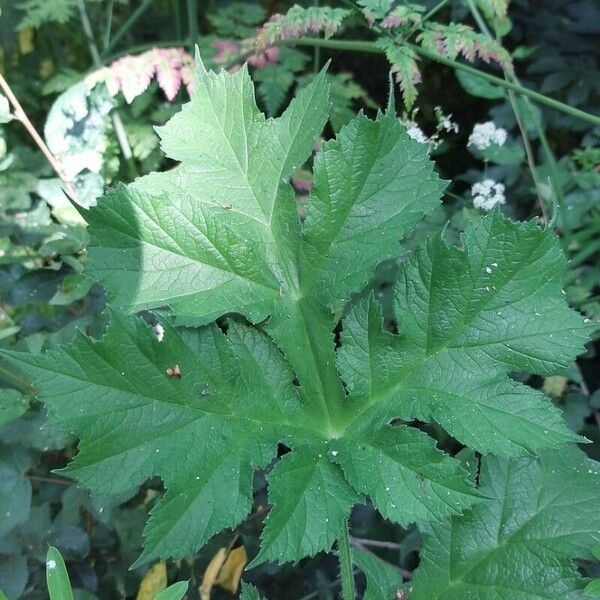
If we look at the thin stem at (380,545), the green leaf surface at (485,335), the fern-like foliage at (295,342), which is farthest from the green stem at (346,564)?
the thin stem at (380,545)

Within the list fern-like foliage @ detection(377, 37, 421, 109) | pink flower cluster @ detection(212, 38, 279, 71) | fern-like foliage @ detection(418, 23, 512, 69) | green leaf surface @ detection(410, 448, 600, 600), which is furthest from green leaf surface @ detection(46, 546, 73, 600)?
pink flower cluster @ detection(212, 38, 279, 71)

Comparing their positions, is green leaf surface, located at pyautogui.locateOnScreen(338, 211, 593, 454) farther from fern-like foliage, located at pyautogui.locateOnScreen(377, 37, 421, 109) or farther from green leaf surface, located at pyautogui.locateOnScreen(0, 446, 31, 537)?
green leaf surface, located at pyautogui.locateOnScreen(0, 446, 31, 537)

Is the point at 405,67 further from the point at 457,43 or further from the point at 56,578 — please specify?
the point at 56,578

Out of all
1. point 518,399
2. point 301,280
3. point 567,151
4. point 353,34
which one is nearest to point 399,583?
point 518,399

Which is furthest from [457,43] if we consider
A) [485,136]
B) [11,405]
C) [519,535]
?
[11,405]

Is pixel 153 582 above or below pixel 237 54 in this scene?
below

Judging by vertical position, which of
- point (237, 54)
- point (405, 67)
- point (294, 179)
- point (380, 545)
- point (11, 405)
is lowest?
point (380, 545)

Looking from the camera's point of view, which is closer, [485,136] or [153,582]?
[153,582]
